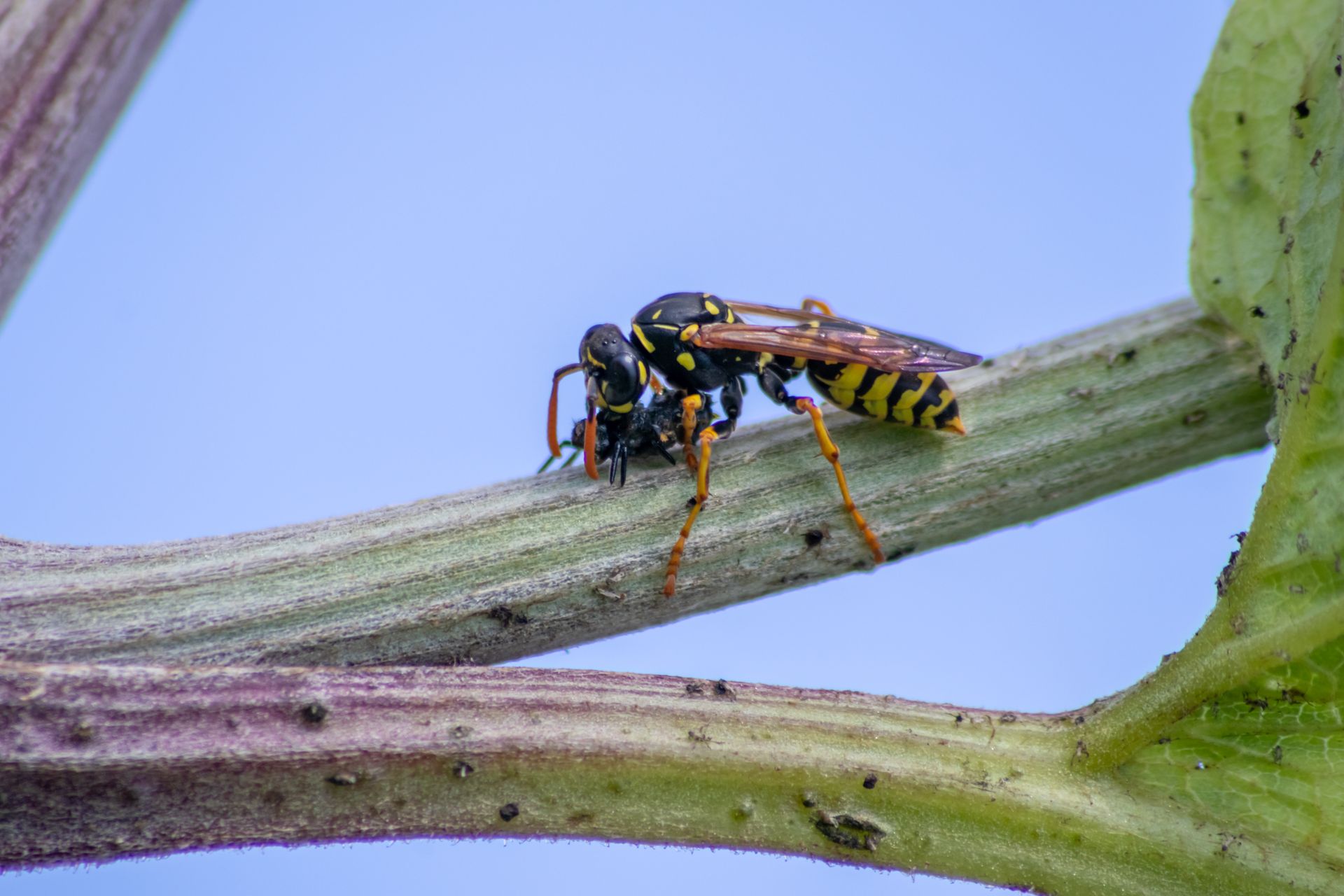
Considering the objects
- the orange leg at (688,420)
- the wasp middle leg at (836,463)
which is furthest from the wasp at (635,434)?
the wasp middle leg at (836,463)

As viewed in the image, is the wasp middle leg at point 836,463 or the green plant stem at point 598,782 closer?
the green plant stem at point 598,782

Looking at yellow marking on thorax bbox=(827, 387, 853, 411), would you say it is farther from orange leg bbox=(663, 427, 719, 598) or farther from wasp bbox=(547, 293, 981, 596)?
orange leg bbox=(663, 427, 719, 598)

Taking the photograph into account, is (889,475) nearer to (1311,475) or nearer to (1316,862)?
(1311,475)

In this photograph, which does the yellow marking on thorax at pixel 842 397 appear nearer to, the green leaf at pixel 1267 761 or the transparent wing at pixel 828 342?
the transparent wing at pixel 828 342

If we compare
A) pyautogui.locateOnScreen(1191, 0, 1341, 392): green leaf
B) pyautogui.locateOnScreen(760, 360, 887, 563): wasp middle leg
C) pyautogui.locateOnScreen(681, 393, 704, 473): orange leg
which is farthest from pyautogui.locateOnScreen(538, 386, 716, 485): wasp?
pyautogui.locateOnScreen(1191, 0, 1341, 392): green leaf

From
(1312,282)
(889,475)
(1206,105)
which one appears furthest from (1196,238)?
(889,475)

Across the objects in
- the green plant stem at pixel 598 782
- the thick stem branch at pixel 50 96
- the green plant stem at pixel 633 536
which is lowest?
the green plant stem at pixel 598 782

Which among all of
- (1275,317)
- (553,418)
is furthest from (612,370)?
(1275,317)
